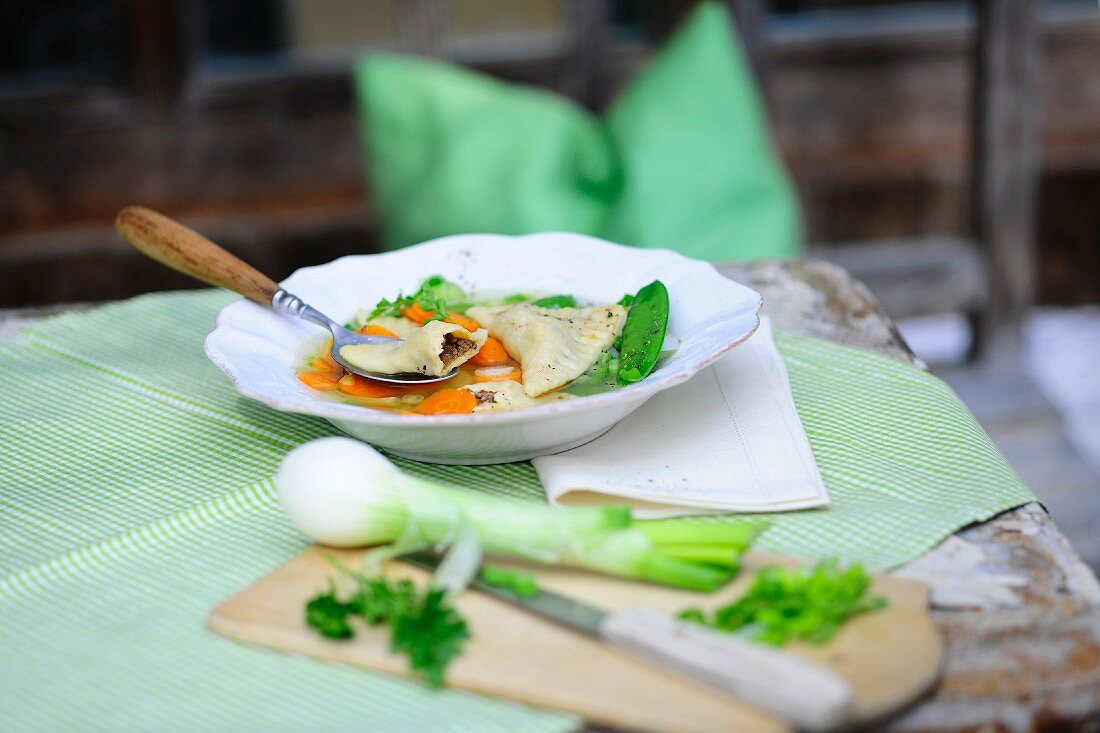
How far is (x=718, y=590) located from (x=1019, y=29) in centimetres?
270

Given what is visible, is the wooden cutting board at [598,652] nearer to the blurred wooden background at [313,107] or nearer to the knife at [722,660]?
the knife at [722,660]

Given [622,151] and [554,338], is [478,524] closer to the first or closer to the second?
[554,338]

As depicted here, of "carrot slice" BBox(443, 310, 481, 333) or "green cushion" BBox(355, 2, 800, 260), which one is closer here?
"carrot slice" BBox(443, 310, 481, 333)

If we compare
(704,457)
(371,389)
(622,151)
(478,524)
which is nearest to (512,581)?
(478,524)

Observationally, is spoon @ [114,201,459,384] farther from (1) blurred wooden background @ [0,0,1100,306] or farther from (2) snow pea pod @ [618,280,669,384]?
(1) blurred wooden background @ [0,0,1100,306]

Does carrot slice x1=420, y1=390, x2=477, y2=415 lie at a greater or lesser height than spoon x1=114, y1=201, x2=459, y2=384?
lesser

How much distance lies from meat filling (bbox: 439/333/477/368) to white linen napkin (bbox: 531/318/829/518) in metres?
0.16

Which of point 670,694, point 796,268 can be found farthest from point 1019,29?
point 670,694

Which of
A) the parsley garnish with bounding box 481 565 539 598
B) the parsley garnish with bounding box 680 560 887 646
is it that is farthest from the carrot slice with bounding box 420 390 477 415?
the parsley garnish with bounding box 680 560 887 646

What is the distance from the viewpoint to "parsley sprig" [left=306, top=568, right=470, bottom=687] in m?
0.78

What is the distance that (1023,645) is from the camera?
801 mm

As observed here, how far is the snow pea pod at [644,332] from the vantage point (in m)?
1.13

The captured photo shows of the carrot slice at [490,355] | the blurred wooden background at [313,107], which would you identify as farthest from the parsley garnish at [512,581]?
the blurred wooden background at [313,107]

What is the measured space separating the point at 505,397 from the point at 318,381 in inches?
8.1
